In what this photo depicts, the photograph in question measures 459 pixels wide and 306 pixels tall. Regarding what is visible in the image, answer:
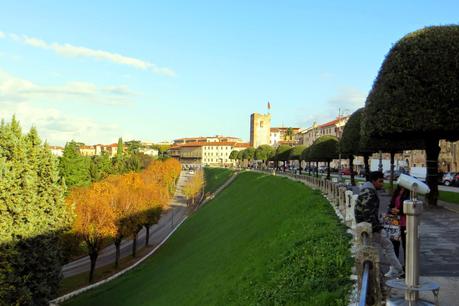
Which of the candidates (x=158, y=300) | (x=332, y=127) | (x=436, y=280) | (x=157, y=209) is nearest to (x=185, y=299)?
(x=158, y=300)

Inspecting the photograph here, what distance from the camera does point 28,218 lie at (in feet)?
68.8

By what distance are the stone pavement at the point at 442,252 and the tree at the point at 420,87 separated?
3.87m

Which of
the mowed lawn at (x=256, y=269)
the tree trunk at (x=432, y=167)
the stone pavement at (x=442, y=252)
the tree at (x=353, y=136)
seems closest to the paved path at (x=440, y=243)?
the stone pavement at (x=442, y=252)

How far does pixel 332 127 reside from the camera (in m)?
135

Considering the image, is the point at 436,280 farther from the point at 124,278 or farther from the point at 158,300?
the point at 124,278

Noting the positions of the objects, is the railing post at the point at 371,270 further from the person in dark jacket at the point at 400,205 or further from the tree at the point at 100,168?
the tree at the point at 100,168

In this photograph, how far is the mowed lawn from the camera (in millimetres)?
10359

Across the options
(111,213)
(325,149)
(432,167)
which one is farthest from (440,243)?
(325,149)

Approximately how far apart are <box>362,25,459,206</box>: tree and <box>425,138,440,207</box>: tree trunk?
1.24 m

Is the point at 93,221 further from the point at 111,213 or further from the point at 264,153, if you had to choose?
the point at 264,153

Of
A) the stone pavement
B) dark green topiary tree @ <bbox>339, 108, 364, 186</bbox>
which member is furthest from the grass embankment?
the stone pavement

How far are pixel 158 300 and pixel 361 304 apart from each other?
69.3 feet

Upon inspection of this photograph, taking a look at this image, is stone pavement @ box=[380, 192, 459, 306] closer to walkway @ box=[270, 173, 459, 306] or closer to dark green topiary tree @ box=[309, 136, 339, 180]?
walkway @ box=[270, 173, 459, 306]

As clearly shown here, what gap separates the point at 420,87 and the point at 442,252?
30.5ft
